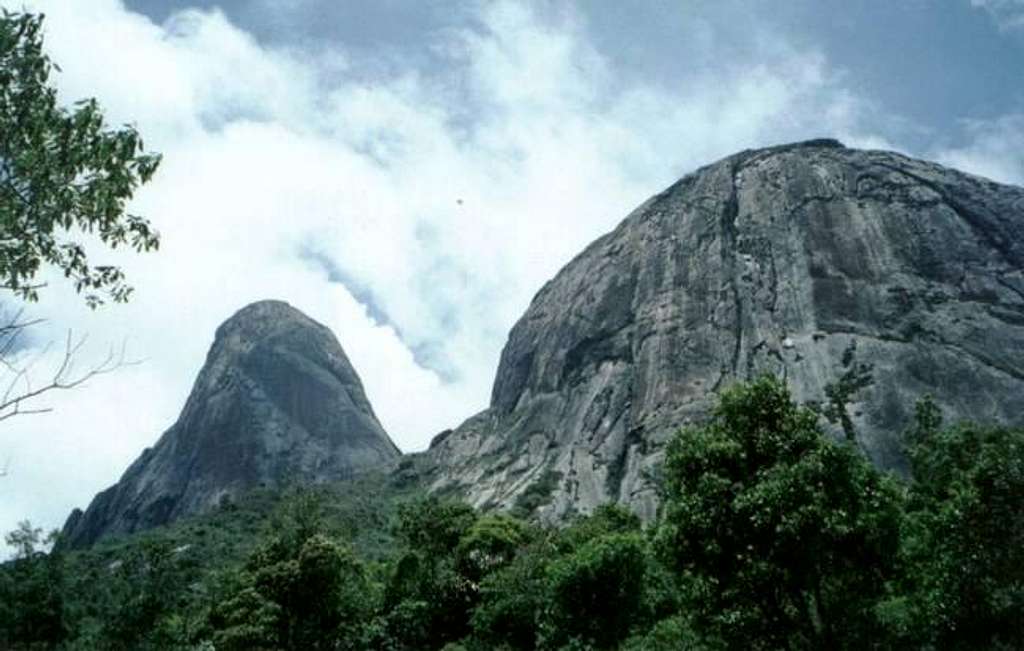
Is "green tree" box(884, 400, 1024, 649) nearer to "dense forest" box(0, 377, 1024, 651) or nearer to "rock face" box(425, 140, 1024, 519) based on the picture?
"dense forest" box(0, 377, 1024, 651)

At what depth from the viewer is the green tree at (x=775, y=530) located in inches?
789

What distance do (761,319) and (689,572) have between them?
96310 mm

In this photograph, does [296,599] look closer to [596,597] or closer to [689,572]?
[596,597]

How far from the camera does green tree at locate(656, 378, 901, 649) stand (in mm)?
20031

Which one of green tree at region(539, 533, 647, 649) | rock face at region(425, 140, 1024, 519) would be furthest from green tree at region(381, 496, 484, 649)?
rock face at region(425, 140, 1024, 519)

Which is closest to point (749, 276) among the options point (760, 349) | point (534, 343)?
point (760, 349)

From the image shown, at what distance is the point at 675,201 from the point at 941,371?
5793cm

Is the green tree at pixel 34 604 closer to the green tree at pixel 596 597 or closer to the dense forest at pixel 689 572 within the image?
the dense forest at pixel 689 572

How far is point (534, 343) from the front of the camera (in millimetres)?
145375

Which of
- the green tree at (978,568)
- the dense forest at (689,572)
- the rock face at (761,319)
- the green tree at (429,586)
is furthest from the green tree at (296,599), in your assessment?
the rock face at (761,319)

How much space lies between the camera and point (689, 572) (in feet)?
72.1

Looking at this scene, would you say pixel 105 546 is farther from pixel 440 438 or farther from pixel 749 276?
pixel 749 276

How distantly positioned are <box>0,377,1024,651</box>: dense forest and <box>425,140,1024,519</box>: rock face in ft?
128

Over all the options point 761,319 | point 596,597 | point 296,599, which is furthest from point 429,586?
point 761,319
